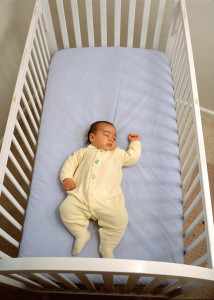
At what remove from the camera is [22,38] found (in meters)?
1.78

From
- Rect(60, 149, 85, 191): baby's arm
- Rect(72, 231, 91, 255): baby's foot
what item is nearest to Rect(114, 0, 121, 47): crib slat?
Rect(60, 149, 85, 191): baby's arm

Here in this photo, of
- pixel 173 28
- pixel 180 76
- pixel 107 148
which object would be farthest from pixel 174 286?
pixel 173 28

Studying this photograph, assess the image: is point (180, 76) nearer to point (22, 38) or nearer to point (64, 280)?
point (22, 38)

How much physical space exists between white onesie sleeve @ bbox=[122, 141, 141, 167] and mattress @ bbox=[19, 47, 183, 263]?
0.04 meters

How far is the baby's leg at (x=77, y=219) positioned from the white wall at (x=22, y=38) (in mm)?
934

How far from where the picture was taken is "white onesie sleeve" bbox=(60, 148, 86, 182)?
128cm

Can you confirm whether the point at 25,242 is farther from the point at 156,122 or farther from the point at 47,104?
the point at 156,122

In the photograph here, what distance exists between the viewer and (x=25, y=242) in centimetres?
118

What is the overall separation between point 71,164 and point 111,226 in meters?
0.35

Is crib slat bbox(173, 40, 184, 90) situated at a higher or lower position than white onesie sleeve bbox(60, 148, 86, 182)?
higher

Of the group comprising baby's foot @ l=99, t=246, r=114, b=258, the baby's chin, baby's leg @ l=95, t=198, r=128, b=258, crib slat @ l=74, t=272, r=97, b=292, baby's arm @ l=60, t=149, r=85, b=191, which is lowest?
crib slat @ l=74, t=272, r=97, b=292

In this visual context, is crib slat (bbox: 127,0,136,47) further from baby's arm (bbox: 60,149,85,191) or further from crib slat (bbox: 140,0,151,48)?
baby's arm (bbox: 60,149,85,191)

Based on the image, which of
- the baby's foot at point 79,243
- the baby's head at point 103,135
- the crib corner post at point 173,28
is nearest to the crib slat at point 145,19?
the crib corner post at point 173,28

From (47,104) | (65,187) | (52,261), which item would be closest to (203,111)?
(47,104)
